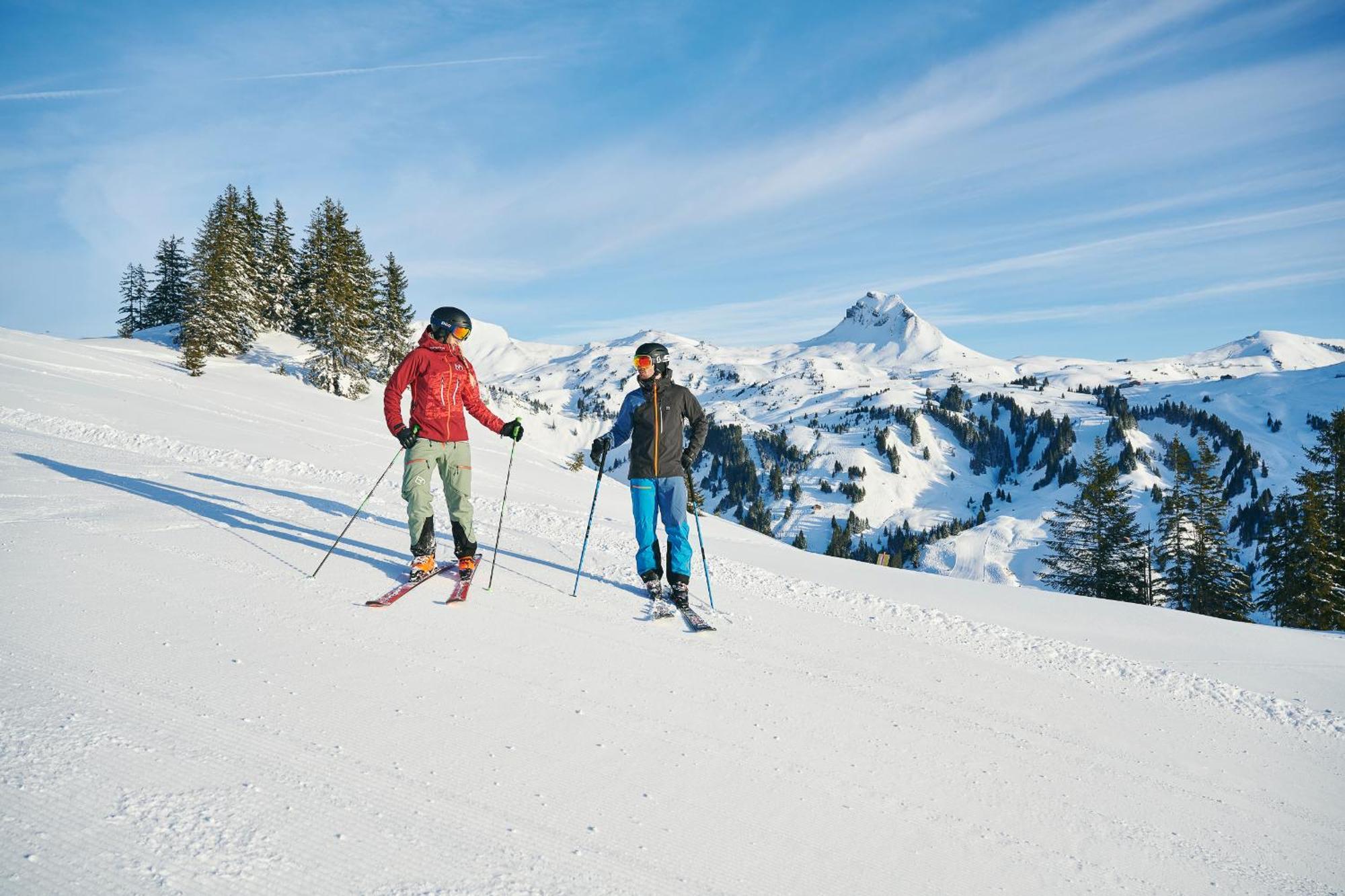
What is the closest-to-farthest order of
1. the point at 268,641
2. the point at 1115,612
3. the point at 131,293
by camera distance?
the point at 268,641
the point at 1115,612
the point at 131,293

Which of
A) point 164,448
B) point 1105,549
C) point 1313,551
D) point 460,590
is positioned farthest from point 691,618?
point 1105,549

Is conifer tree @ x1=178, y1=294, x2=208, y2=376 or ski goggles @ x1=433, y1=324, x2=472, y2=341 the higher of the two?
conifer tree @ x1=178, y1=294, x2=208, y2=376

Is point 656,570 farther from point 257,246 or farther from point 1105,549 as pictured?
point 257,246

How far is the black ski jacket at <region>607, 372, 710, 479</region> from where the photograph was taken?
682 cm

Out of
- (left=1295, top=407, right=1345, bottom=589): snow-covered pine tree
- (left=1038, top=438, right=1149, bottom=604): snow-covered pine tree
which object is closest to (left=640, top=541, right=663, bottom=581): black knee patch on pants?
(left=1295, top=407, right=1345, bottom=589): snow-covered pine tree

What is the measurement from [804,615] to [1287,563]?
107 ft

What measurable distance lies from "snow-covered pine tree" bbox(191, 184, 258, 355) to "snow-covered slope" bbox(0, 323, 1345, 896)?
42316 mm

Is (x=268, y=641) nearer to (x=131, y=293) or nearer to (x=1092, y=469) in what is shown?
(x=1092, y=469)

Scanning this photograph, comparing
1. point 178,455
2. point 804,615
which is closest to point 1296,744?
point 804,615

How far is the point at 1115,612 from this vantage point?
313 inches

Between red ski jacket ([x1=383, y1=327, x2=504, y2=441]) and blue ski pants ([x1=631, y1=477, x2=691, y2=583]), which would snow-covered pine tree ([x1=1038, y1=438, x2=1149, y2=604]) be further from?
red ski jacket ([x1=383, y1=327, x2=504, y2=441])

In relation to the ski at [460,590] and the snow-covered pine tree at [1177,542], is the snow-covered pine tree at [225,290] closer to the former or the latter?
the ski at [460,590]

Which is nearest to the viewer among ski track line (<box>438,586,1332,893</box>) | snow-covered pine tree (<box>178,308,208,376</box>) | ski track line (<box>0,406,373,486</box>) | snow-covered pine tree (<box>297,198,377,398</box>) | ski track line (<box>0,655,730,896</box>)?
ski track line (<box>0,655,730,896</box>)

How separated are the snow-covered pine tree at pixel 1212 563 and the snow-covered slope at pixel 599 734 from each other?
108 ft
